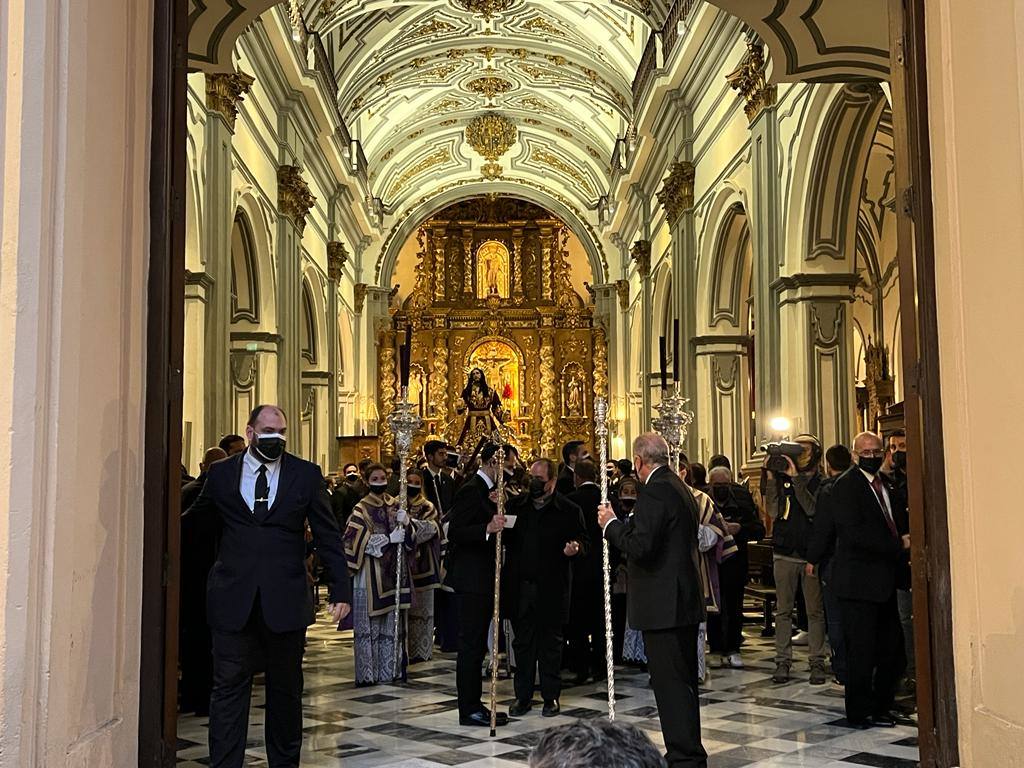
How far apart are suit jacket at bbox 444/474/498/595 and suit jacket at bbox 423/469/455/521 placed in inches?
126

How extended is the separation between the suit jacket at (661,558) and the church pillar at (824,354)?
25.3ft

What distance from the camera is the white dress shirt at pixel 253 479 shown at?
5250 mm

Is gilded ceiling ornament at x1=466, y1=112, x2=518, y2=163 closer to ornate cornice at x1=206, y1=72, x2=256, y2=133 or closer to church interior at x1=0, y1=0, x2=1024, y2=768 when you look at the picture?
church interior at x1=0, y1=0, x2=1024, y2=768

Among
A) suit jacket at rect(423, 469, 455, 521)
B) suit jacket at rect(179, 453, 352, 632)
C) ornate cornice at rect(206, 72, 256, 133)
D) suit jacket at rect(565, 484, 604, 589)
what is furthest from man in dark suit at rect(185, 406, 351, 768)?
ornate cornice at rect(206, 72, 256, 133)

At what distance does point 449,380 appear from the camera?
3569 cm

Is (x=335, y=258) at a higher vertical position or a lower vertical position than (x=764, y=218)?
higher

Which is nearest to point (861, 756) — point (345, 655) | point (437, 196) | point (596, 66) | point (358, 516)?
point (358, 516)

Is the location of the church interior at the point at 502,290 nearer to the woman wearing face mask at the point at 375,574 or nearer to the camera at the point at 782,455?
the woman wearing face mask at the point at 375,574

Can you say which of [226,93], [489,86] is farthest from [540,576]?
[489,86]

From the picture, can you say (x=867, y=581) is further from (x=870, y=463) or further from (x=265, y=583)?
(x=265, y=583)

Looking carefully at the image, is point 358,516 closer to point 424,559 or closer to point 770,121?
point 424,559

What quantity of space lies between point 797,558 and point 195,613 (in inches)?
160

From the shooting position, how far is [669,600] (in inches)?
217

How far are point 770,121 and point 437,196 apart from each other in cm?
1943
